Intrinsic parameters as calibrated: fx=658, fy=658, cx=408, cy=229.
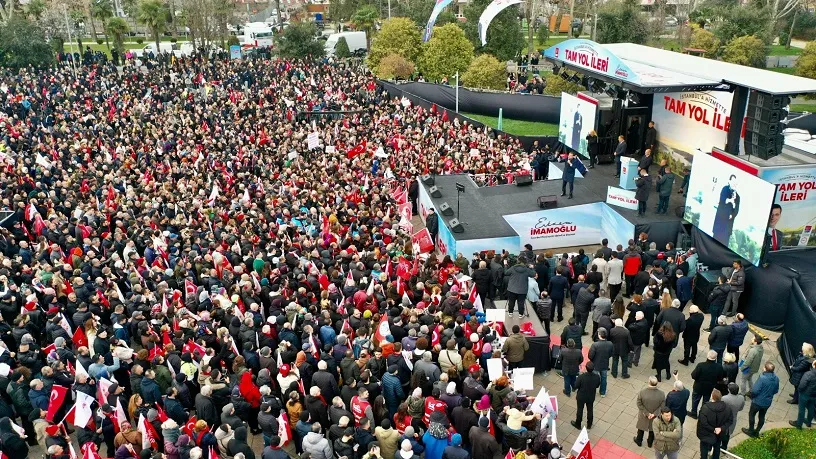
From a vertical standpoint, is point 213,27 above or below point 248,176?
above

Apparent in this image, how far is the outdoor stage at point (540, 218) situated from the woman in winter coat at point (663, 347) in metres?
5.50

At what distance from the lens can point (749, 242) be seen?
1402 centimetres

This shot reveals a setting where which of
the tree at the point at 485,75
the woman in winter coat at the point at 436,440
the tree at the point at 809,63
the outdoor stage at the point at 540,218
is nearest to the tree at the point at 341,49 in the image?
the tree at the point at 485,75

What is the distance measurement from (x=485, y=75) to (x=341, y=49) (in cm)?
1720

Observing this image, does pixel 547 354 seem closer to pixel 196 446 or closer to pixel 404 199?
pixel 196 446

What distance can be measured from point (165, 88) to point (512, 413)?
2787 centimetres

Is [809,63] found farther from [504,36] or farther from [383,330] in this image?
[383,330]

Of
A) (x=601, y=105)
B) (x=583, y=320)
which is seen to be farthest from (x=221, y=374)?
(x=601, y=105)

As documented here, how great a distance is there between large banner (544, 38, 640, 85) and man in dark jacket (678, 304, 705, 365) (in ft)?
26.9

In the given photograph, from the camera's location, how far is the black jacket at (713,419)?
893cm

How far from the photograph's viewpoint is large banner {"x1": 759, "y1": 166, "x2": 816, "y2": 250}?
13992 millimetres

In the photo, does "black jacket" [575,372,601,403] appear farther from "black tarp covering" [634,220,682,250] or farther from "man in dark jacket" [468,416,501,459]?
"black tarp covering" [634,220,682,250]

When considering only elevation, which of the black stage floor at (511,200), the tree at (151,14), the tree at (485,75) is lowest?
the black stage floor at (511,200)

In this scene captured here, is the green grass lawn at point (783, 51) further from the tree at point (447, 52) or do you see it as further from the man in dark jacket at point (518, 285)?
the man in dark jacket at point (518, 285)
